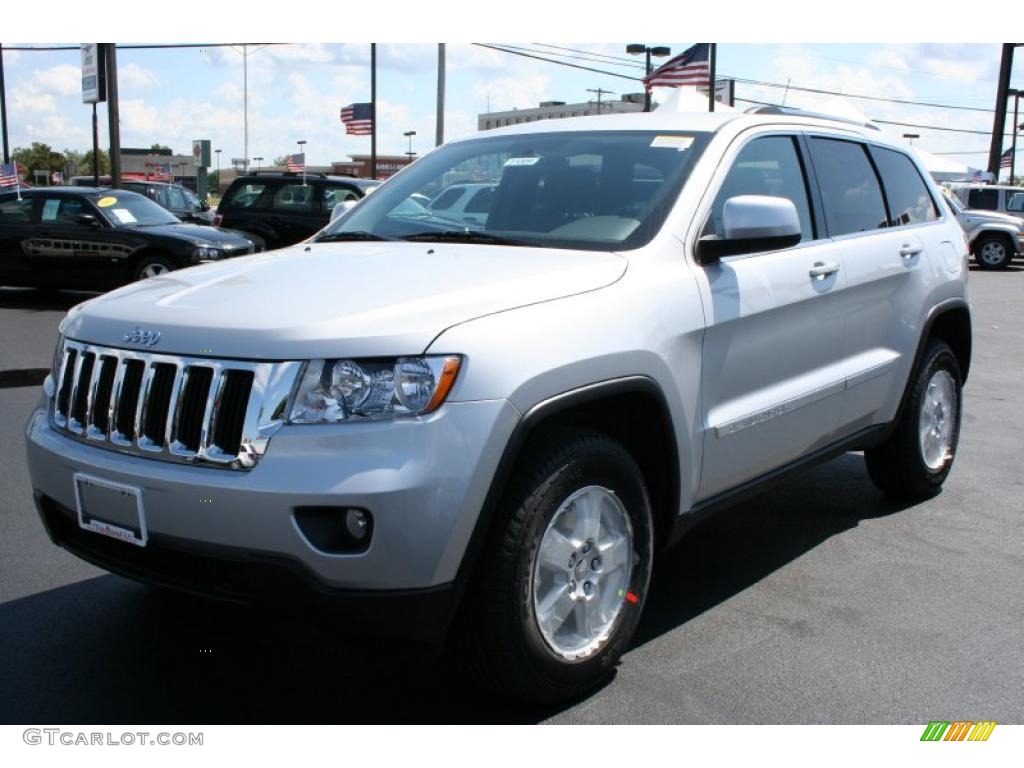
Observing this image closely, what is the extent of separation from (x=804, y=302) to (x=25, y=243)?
43.7 ft

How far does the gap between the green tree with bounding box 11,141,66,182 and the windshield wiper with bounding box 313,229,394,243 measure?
3896 inches

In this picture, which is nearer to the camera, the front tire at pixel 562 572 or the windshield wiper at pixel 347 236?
the front tire at pixel 562 572

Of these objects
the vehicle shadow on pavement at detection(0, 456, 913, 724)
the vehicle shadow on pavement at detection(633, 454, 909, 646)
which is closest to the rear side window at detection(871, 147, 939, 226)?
the vehicle shadow on pavement at detection(633, 454, 909, 646)

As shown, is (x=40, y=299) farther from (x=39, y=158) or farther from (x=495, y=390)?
(x=39, y=158)

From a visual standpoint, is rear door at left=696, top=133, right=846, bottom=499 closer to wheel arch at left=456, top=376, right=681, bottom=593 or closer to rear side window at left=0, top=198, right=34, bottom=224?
wheel arch at left=456, top=376, right=681, bottom=593

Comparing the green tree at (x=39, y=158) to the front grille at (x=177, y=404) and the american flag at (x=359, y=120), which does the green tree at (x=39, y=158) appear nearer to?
the american flag at (x=359, y=120)

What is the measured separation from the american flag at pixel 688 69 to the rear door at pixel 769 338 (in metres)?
17.4

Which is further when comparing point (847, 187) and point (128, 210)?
point (128, 210)

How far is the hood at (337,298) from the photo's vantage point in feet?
9.50

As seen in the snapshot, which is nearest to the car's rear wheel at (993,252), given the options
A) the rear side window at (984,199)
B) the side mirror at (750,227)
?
the rear side window at (984,199)

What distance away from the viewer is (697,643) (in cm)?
389

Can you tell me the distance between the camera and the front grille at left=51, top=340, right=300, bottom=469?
2.87m

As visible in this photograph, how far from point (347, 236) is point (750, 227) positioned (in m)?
1.61
